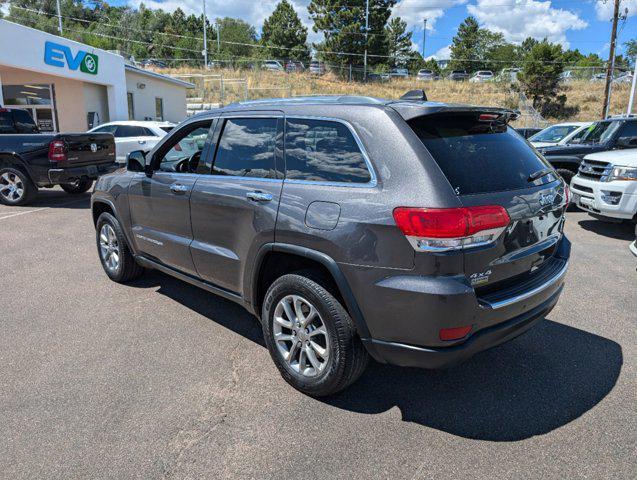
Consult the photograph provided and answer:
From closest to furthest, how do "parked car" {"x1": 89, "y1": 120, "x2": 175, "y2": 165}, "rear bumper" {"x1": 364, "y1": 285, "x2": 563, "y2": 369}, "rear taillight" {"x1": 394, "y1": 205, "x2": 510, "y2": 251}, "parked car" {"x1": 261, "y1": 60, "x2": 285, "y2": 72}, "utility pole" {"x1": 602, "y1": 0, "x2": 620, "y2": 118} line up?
1. "rear taillight" {"x1": 394, "y1": 205, "x2": 510, "y2": 251}
2. "rear bumper" {"x1": 364, "y1": 285, "x2": 563, "y2": 369}
3. "parked car" {"x1": 89, "y1": 120, "x2": 175, "y2": 165}
4. "utility pole" {"x1": 602, "y1": 0, "x2": 620, "y2": 118}
5. "parked car" {"x1": 261, "y1": 60, "x2": 285, "y2": 72}

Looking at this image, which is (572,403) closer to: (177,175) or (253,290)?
(253,290)

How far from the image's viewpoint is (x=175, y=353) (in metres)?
3.80

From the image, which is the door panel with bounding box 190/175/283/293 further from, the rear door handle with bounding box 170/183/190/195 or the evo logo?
the evo logo

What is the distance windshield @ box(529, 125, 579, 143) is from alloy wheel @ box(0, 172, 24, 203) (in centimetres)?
1193

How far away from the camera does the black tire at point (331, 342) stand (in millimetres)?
2891

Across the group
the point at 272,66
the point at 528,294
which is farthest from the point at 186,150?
the point at 272,66

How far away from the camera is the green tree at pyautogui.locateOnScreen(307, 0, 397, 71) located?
5194cm

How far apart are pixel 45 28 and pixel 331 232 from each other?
70379mm

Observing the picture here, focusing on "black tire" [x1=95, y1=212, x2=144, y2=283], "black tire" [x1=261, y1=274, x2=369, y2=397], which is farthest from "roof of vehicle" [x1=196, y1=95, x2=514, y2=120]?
"black tire" [x1=95, y1=212, x2=144, y2=283]

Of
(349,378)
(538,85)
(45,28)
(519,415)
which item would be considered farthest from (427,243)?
(45,28)

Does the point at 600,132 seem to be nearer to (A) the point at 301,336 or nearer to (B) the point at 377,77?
(A) the point at 301,336

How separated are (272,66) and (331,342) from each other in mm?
48693

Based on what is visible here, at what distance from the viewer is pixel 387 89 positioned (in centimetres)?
4397

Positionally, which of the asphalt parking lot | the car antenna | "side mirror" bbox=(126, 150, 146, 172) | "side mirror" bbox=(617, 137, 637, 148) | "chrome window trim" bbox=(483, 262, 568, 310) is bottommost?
the asphalt parking lot
